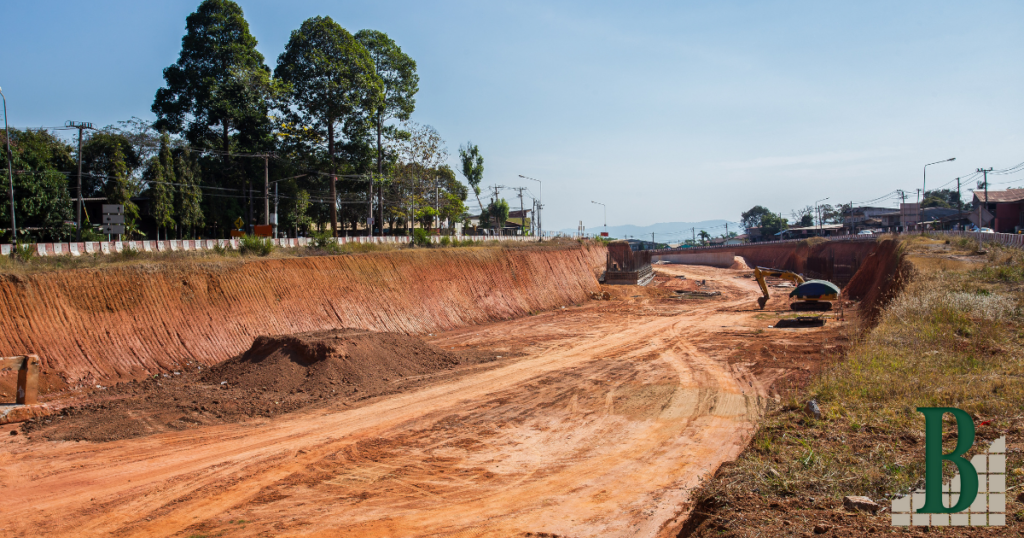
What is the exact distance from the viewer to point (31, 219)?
40062 mm

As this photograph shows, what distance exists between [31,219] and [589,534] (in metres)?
47.6

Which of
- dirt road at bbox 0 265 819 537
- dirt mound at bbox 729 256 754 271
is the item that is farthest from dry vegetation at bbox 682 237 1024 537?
dirt mound at bbox 729 256 754 271

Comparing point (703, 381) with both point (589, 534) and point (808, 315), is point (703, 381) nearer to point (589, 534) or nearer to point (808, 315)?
point (589, 534)

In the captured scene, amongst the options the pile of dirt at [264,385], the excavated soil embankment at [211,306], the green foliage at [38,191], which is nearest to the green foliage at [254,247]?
the excavated soil embankment at [211,306]

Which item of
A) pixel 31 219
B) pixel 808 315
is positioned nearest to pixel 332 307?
pixel 808 315

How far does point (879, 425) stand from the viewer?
9.23 m

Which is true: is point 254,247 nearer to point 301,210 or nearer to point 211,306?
point 211,306

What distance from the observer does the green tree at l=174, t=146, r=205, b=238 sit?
4556cm

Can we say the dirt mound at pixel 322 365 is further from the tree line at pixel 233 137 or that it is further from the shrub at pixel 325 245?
the tree line at pixel 233 137

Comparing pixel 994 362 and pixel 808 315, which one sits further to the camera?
pixel 808 315

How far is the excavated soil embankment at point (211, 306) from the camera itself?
17641 millimetres

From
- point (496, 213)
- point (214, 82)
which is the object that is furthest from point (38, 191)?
point (496, 213)

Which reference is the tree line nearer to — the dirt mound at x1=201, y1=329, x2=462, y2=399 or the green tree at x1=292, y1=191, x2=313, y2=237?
the green tree at x1=292, y1=191, x2=313, y2=237

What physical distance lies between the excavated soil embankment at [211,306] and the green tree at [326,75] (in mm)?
16229
